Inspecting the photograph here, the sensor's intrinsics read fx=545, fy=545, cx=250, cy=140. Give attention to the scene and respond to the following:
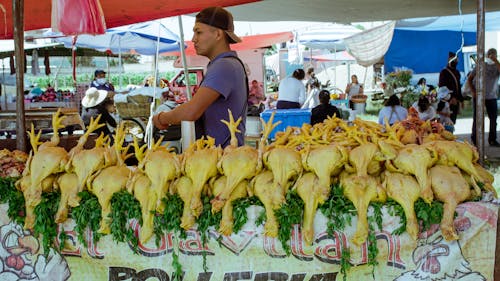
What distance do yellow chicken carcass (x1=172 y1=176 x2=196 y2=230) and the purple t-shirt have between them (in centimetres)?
73

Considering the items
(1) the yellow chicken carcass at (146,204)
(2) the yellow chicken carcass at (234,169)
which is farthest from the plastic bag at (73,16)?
(2) the yellow chicken carcass at (234,169)

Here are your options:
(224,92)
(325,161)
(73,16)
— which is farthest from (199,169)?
(73,16)

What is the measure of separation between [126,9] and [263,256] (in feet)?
10.8

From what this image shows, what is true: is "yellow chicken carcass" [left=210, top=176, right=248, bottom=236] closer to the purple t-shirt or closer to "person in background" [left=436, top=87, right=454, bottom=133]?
the purple t-shirt

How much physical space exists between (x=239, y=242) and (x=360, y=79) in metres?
27.2

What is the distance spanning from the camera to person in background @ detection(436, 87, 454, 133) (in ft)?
27.9

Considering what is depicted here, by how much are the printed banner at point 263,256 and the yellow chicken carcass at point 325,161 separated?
0.15m

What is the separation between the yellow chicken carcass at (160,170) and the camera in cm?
209

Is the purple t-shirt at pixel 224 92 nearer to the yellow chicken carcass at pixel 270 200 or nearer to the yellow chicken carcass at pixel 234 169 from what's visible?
the yellow chicken carcass at pixel 234 169

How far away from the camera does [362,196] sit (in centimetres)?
200

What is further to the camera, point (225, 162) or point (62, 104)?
point (62, 104)

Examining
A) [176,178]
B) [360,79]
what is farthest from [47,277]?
[360,79]

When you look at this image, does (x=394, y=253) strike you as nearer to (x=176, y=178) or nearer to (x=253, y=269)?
(x=253, y=269)

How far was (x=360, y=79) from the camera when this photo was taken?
2847 cm
